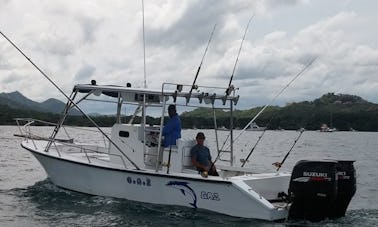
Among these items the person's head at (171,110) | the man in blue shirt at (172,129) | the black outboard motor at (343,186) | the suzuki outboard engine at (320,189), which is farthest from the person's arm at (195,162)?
the black outboard motor at (343,186)

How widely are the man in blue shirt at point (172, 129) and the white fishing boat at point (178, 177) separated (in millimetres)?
206

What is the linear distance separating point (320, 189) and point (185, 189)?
284 cm

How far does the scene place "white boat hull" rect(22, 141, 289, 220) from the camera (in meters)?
10.2

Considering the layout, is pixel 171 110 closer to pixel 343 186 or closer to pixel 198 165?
pixel 198 165

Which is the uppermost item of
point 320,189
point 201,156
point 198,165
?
point 201,156

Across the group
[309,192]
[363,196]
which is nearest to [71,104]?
[309,192]

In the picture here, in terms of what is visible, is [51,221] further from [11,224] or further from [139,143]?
[139,143]

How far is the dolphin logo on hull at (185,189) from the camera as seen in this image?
1097 cm

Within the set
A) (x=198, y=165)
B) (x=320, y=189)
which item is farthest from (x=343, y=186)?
(x=198, y=165)

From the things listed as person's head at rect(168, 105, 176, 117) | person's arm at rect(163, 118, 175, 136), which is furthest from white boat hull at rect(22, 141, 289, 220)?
person's head at rect(168, 105, 176, 117)

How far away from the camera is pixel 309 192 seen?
9953 mm

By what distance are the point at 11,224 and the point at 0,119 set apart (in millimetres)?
90305

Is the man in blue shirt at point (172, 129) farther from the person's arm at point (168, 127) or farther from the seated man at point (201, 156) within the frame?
the seated man at point (201, 156)

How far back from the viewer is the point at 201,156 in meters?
11.7
